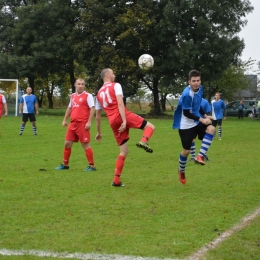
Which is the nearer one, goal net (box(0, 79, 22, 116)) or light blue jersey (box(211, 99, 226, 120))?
light blue jersey (box(211, 99, 226, 120))

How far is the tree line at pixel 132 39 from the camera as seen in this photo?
43.7 m

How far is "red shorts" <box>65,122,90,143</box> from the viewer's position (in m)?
11.4

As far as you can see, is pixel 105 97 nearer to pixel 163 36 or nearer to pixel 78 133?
pixel 78 133

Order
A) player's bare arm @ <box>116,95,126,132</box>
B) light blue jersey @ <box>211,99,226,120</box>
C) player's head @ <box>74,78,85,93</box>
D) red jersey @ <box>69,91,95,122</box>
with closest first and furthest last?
player's bare arm @ <box>116,95,126,132</box>
player's head @ <box>74,78,85,93</box>
red jersey @ <box>69,91,95,122</box>
light blue jersey @ <box>211,99,226,120</box>

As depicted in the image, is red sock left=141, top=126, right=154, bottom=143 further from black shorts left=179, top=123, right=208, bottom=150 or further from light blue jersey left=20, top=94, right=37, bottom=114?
light blue jersey left=20, top=94, right=37, bottom=114

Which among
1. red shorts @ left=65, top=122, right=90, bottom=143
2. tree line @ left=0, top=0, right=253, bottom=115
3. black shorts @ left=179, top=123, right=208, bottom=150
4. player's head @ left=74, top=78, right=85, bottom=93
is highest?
tree line @ left=0, top=0, right=253, bottom=115

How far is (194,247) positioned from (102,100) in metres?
4.22

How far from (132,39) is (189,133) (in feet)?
118

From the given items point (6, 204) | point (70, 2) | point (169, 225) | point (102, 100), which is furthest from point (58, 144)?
point (70, 2)

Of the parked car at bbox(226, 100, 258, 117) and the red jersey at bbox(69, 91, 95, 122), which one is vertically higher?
the red jersey at bbox(69, 91, 95, 122)

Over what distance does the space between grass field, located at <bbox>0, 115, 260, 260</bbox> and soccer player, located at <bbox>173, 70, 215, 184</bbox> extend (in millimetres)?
664

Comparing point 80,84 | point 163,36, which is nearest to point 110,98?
point 80,84

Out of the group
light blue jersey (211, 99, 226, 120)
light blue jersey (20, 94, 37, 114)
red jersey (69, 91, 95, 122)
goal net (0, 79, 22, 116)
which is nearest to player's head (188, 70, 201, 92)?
red jersey (69, 91, 95, 122)

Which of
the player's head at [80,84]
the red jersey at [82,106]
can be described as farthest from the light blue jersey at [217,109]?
the player's head at [80,84]
